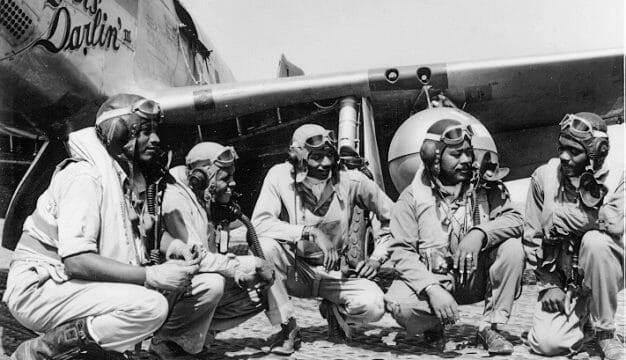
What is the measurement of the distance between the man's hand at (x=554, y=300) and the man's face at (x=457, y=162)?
675mm

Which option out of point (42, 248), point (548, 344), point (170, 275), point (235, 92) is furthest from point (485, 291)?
point (235, 92)

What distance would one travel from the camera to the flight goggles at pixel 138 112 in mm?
2475

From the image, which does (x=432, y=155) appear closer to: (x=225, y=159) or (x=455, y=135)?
Result: (x=455, y=135)

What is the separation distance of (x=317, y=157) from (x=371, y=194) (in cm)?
38

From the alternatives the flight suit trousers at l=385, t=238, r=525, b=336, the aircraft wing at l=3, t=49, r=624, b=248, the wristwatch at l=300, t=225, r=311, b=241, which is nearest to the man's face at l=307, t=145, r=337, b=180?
the wristwatch at l=300, t=225, r=311, b=241

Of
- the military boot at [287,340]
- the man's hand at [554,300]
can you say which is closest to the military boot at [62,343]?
the military boot at [287,340]

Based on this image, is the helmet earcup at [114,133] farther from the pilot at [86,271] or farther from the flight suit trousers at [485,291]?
the flight suit trousers at [485,291]

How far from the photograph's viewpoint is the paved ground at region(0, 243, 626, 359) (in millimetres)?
2777

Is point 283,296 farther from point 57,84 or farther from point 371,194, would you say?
point 57,84

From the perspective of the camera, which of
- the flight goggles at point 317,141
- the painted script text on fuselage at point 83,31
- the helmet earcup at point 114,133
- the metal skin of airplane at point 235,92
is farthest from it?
the metal skin of airplane at point 235,92

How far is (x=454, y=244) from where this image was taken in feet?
9.66

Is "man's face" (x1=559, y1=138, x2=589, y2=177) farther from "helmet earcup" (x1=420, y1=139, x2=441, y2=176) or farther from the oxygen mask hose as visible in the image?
the oxygen mask hose

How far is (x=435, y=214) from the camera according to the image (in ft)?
9.81

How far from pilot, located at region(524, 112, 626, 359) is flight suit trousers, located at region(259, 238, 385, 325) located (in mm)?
792
